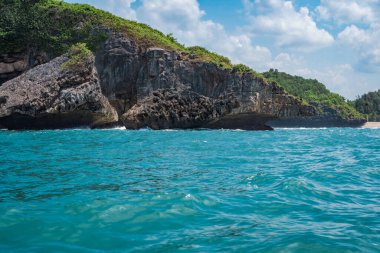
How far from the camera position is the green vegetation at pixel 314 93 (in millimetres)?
77812

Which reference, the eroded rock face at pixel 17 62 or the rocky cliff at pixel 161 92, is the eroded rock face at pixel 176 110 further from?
the eroded rock face at pixel 17 62

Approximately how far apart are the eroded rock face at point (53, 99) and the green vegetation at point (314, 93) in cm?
4382

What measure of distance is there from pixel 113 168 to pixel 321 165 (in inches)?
284

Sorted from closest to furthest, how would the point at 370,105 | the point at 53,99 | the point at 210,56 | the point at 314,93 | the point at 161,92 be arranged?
the point at 53,99 → the point at 161,92 → the point at 210,56 → the point at 314,93 → the point at 370,105

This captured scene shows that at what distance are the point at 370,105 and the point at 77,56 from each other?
8294cm

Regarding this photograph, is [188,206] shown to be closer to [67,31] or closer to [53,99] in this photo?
[53,99]

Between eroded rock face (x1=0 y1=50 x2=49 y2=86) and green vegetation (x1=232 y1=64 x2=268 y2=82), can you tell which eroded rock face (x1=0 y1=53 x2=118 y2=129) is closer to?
eroded rock face (x1=0 y1=50 x2=49 y2=86)

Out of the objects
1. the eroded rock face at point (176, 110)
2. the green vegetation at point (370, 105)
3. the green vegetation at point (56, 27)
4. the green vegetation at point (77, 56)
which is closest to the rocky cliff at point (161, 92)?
the eroded rock face at point (176, 110)

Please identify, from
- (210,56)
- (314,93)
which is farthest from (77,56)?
(314,93)

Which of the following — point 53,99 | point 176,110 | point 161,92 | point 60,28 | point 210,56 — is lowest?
point 176,110

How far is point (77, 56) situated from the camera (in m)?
42.7

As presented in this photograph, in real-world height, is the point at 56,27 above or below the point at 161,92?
above

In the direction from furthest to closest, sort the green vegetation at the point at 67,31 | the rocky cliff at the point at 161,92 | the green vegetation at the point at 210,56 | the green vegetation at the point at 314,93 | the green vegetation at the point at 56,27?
the green vegetation at the point at 314,93 → the green vegetation at the point at 210,56 → the green vegetation at the point at 56,27 → the green vegetation at the point at 67,31 → the rocky cliff at the point at 161,92

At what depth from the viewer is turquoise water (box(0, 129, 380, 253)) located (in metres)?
6.11
